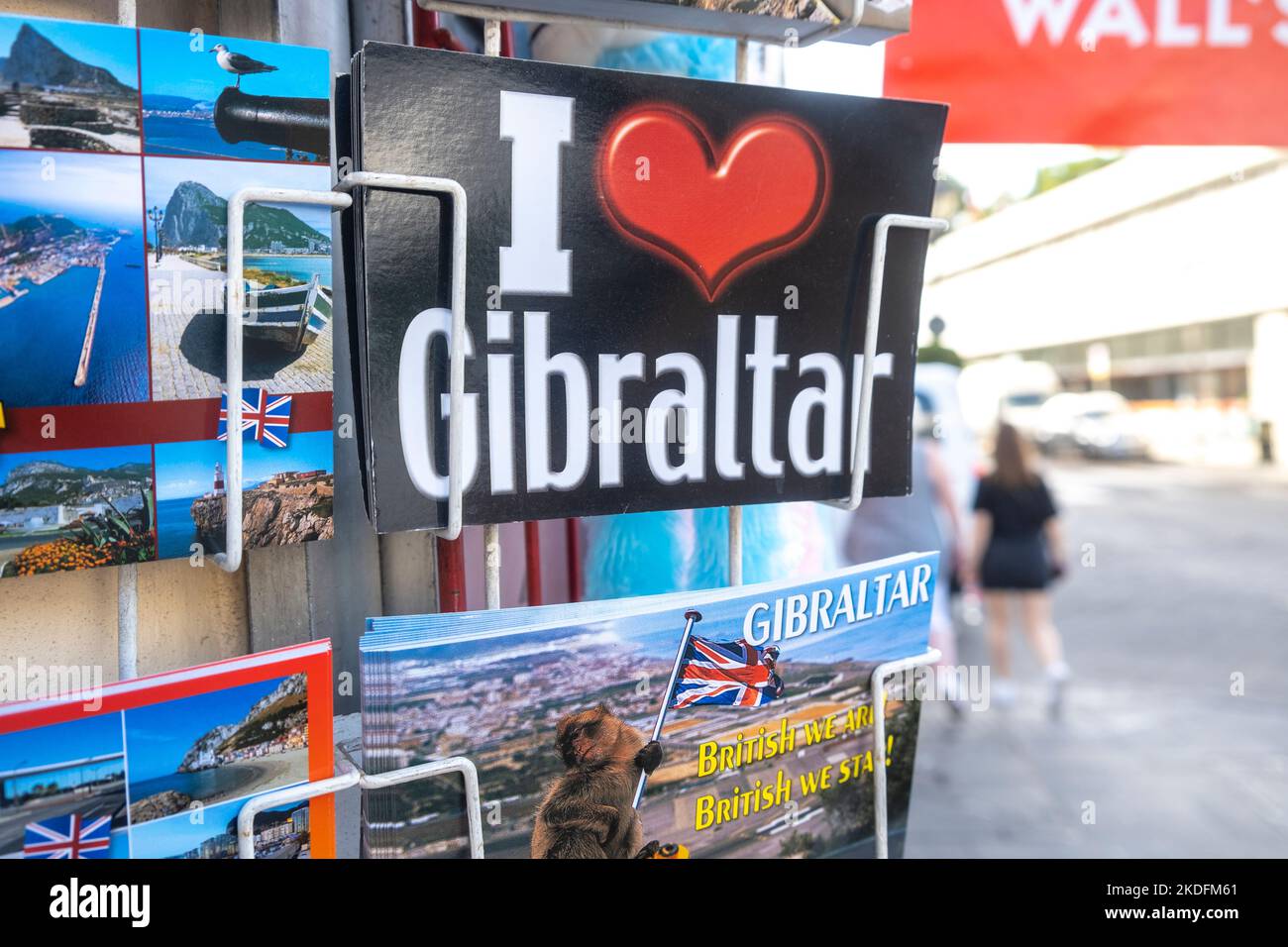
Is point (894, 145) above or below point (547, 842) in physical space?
above

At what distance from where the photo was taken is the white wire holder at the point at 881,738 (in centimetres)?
104

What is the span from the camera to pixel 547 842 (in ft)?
2.97

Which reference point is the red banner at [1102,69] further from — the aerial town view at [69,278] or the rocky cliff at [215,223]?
the aerial town view at [69,278]

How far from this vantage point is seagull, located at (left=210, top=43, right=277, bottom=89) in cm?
75

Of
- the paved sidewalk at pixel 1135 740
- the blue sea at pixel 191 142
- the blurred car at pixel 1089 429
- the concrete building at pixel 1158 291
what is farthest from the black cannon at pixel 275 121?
the blurred car at pixel 1089 429

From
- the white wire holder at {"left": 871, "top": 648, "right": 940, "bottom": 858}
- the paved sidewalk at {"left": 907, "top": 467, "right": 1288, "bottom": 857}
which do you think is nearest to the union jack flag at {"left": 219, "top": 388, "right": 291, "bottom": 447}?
the white wire holder at {"left": 871, "top": 648, "right": 940, "bottom": 858}

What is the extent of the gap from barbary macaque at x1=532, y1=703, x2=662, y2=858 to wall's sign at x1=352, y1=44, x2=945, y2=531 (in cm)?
19

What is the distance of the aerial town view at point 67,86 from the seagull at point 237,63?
56 millimetres

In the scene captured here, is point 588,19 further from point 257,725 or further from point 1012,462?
point 1012,462

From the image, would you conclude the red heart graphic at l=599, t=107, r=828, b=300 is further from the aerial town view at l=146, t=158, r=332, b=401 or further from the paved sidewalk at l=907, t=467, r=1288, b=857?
the paved sidewalk at l=907, t=467, r=1288, b=857

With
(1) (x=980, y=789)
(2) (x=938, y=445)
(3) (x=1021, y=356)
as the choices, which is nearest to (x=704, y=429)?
(1) (x=980, y=789)

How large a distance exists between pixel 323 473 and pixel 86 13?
0.39 metres

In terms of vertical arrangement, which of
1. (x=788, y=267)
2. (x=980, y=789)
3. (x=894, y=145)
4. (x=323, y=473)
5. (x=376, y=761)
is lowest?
(x=980, y=789)
